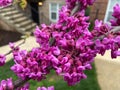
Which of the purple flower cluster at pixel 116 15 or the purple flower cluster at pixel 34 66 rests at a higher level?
the purple flower cluster at pixel 116 15

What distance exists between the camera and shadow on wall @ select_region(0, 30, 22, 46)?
51.7ft

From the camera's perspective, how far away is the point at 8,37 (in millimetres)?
16781

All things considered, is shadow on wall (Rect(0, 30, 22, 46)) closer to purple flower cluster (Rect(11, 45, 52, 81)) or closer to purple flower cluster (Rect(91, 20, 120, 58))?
purple flower cluster (Rect(11, 45, 52, 81))

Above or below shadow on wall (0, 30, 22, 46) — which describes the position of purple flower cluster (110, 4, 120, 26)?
above

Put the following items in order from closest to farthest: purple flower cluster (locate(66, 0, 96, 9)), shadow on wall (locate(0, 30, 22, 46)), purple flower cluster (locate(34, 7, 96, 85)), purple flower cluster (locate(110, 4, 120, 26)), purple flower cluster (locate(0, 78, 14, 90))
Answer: purple flower cluster (locate(34, 7, 96, 85)) → purple flower cluster (locate(0, 78, 14, 90)) → purple flower cluster (locate(110, 4, 120, 26)) → purple flower cluster (locate(66, 0, 96, 9)) → shadow on wall (locate(0, 30, 22, 46))

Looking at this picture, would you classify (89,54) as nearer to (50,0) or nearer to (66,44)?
(66,44)

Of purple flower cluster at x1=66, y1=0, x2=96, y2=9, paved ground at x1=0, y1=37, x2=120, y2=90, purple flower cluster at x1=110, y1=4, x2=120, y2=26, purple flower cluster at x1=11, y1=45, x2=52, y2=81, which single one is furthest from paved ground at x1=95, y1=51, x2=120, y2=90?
purple flower cluster at x1=11, y1=45, x2=52, y2=81

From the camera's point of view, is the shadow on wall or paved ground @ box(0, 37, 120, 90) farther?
the shadow on wall

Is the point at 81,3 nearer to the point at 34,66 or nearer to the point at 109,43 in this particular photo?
the point at 109,43

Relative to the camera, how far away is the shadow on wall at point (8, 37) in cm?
1576

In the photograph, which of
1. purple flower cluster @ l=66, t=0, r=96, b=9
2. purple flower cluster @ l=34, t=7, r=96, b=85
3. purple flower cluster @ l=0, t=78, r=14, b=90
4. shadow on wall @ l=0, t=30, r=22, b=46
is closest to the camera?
purple flower cluster @ l=34, t=7, r=96, b=85

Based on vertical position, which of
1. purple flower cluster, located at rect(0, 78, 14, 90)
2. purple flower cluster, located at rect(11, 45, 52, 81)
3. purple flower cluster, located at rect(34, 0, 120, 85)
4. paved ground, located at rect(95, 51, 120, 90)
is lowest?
paved ground, located at rect(95, 51, 120, 90)

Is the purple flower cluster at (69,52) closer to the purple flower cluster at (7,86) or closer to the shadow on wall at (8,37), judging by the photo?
the purple flower cluster at (7,86)

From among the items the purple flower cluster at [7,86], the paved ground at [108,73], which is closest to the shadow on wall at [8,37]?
the paved ground at [108,73]
